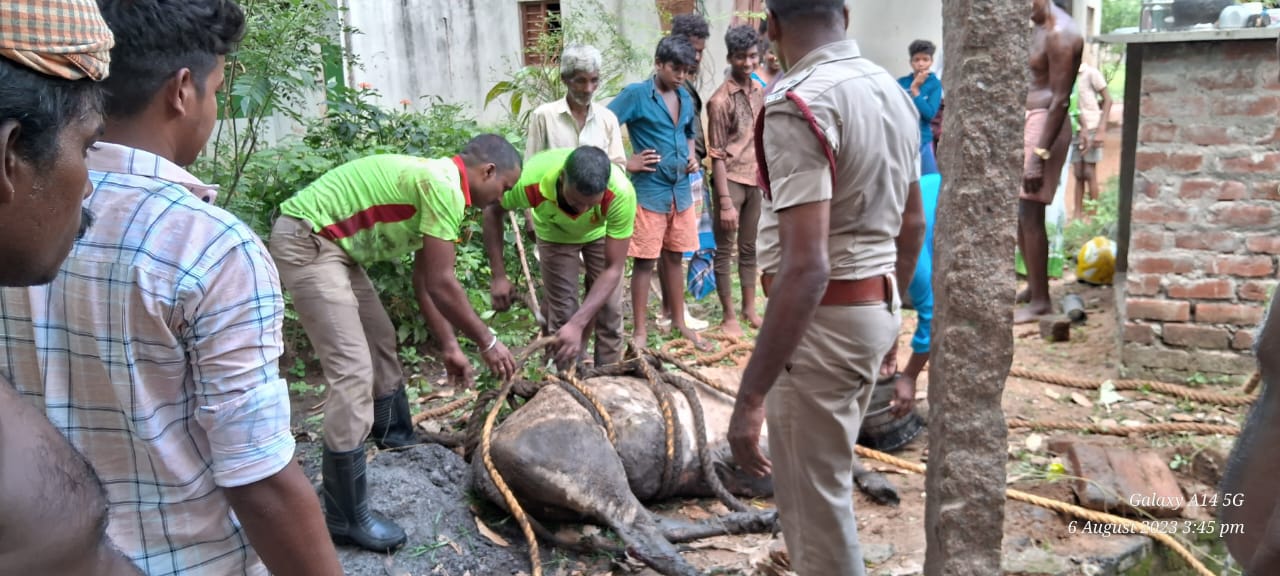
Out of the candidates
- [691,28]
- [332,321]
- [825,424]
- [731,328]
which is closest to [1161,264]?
[731,328]

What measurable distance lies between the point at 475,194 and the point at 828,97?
6.62 ft

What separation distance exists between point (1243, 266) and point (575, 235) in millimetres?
3645

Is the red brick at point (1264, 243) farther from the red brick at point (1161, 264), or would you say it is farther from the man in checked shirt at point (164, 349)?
the man in checked shirt at point (164, 349)

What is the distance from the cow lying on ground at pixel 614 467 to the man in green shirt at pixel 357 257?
1.25 feet

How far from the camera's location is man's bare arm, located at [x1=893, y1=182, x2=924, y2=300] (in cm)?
295

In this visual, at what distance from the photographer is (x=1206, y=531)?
3.66 metres

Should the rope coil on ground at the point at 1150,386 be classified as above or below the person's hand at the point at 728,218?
below

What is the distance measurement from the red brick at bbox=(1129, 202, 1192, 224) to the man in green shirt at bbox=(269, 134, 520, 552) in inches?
140

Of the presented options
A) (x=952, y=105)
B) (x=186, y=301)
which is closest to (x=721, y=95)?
(x=952, y=105)

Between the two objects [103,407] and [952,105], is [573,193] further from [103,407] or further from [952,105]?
[103,407]

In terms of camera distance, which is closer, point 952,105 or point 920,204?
point 952,105

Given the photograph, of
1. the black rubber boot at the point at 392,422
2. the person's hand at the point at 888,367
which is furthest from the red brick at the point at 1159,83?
the black rubber boot at the point at 392,422

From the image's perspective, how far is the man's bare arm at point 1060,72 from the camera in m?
5.82

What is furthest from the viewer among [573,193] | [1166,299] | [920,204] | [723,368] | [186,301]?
[723,368]
